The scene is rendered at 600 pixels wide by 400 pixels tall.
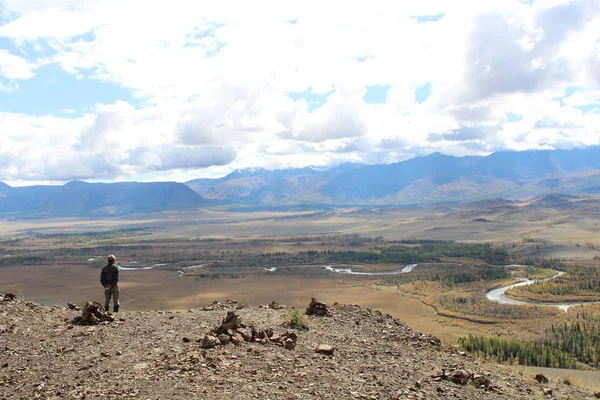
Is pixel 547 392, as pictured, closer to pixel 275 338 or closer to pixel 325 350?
pixel 325 350

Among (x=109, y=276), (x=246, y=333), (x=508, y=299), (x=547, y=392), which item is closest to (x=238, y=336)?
(x=246, y=333)

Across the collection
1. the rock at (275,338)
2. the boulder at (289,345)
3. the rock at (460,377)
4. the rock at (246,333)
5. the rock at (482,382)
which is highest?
the rock at (246,333)

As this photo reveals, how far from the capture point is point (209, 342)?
11836mm

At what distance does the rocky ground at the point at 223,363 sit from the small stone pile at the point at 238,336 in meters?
0.03

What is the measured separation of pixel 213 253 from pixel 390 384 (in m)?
114

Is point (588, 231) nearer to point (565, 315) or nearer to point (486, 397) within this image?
point (565, 315)

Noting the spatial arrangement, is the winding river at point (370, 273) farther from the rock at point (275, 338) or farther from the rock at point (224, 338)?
the rock at point (224, 338)

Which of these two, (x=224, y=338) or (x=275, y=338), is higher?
(x=224, y=338)

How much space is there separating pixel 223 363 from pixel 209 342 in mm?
1373

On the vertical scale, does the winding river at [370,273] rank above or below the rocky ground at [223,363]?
below

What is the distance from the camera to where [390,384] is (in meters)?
11.0

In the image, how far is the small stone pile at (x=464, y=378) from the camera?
1170cm

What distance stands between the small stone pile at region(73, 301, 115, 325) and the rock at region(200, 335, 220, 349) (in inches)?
160

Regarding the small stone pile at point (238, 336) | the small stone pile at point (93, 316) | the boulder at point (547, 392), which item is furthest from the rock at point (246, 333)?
the boulder at point (547, 392)
